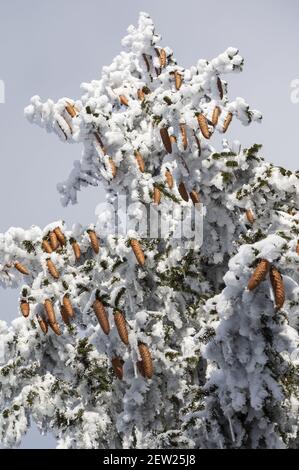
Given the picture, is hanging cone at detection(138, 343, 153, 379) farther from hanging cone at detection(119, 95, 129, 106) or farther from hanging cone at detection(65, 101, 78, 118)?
hanging cone at detection(119, 95, 129, 106)

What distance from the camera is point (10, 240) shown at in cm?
1348

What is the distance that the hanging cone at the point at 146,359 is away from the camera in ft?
29.5

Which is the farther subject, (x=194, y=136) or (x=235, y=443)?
(x=194, y=136)

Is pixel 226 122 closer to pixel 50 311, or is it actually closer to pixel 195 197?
pixel 195 197

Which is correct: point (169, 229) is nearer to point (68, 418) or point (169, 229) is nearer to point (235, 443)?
point (68, 418)

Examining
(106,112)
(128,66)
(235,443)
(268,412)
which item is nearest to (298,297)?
(268,412)

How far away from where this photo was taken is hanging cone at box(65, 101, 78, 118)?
13.0 m

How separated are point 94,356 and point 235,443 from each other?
4924mm

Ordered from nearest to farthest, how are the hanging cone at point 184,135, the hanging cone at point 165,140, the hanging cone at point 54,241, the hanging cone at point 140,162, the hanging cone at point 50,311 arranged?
1. the hanging cone at point 184,135
2. the hanging cone at point 165,140
3. the hanging cone at point 50,311
4. the hanging cone at point 140,162
5. the hanging cone at point 54,241

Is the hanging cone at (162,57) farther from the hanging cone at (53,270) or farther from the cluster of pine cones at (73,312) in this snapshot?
the hanging cone at (53,270)

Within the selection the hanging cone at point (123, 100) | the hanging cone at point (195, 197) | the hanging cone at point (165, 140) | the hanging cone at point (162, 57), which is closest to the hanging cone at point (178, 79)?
the hanging cone at point (123, 100)

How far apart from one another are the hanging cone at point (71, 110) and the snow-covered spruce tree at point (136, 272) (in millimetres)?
42

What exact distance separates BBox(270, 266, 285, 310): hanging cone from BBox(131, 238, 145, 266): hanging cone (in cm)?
387

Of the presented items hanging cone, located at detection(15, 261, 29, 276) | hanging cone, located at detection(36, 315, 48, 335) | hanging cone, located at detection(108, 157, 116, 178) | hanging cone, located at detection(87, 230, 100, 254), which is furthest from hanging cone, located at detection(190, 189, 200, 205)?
hanging cone, located at detection(15, 261, 29, 276)
